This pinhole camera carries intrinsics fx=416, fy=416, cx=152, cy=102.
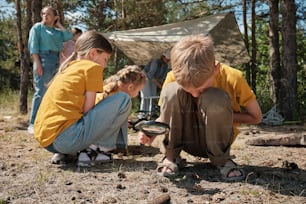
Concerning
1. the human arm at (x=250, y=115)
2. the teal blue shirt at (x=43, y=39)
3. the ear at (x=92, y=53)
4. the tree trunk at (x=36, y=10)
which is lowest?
the human arm at (x=250, y=115)

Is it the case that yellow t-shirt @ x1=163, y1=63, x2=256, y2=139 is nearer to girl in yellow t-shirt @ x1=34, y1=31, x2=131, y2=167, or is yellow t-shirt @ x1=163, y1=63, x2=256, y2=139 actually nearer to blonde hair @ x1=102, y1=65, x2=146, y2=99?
girl in yellow t-shirt @ x1=34, y1=31, x2=131, y2=167

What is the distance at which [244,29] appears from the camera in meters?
7.58

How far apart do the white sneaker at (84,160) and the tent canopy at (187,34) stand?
4.15 metres

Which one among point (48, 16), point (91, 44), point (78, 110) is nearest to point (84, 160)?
point (78, 110)

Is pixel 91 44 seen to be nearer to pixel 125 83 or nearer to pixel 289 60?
pixel 125 83

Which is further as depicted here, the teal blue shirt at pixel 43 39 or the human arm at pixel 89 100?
the teal blue shirt at pixel 43 39

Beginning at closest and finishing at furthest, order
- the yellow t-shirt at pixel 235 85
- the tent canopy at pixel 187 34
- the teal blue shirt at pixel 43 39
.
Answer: the yellow t-shirt at pixel 235 85 < the teal blue shirt at pixel 43 39 < the tent canopy at pixel 187 34

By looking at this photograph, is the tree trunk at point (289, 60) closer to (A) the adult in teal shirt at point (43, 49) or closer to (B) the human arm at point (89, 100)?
(A) the adult in teal shirt at point (43, 49)

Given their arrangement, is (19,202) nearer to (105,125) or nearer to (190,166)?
(105,125)

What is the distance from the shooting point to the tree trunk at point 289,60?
5543 millimetres

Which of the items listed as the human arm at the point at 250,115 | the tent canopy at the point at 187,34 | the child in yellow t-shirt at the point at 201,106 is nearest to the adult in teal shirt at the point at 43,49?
the child in yellow t-shirt at the point at 201,106

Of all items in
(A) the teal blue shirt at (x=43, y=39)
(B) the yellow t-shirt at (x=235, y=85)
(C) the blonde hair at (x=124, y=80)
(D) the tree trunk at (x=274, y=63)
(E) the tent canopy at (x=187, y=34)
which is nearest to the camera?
(B) the yellow t-shirt at (x=235, y=85)

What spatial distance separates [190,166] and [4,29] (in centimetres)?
1435

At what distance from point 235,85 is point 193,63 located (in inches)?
13.1
